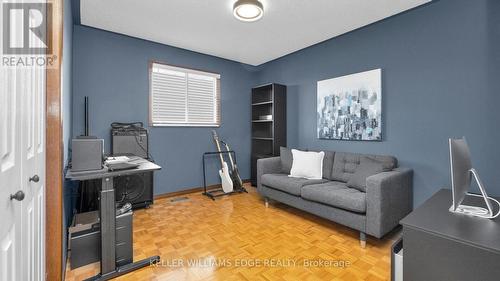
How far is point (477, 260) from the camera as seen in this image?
999mm

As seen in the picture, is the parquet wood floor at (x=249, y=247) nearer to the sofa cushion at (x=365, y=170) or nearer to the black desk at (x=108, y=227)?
the black desk at (x=108, y=227)

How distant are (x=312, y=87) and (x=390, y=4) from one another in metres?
1.47

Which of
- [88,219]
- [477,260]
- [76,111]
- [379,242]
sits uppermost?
[76,111]

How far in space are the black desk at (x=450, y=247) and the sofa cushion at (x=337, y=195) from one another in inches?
33.5

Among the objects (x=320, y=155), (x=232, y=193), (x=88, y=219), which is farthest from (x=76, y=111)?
(x=320, y=155)

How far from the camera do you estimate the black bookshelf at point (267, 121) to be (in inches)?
157

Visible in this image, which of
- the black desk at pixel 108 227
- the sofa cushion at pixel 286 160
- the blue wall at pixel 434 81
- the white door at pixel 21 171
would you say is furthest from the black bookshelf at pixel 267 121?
the white door at pixel 21 171

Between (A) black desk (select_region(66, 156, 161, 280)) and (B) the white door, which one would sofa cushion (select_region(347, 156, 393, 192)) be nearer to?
(A) black desk (select_region(66, 156, 161, 280))

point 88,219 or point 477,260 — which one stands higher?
point 477,260

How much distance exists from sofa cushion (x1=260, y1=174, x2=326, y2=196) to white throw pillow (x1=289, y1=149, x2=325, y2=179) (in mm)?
119

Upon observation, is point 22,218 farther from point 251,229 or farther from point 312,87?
point 312,87

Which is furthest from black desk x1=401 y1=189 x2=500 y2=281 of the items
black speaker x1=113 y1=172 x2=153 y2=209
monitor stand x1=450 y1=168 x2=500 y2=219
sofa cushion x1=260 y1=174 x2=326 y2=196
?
black speaker x1=113 y1=172 x2=153 y2=209

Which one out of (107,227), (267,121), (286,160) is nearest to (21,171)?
(107,227)

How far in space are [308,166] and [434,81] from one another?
167 cm
